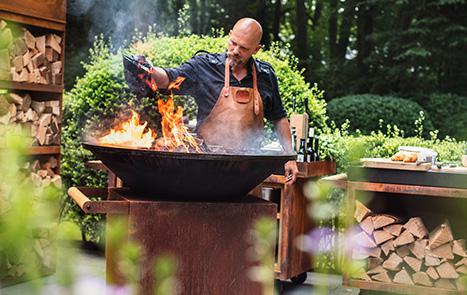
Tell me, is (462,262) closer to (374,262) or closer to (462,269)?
(462,269)

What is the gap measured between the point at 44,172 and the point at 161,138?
2.08m

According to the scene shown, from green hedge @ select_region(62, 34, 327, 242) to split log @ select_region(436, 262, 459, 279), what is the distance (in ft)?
5.55

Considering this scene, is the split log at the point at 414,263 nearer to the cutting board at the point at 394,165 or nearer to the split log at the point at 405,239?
the split log at the point at 405,239

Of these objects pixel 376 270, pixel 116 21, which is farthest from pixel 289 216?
pixel 116 21

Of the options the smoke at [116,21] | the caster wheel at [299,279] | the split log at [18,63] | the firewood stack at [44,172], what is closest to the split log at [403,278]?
the caster wheel at [299,279]

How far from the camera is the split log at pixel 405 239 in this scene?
413 cm

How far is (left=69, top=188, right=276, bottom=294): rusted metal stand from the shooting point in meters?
2.34

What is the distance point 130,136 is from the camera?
2719 mm

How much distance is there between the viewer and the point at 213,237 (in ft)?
8.04

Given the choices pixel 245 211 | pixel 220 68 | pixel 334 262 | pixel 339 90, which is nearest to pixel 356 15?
pixel 339 90

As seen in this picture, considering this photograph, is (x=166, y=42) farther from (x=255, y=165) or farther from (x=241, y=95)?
(x=255, y=165)

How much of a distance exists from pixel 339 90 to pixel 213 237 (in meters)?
10.2

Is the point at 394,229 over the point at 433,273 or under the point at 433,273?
over

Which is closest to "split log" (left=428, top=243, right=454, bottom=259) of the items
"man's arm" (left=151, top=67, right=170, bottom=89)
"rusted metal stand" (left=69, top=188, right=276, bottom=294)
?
"rusted metal stand" (left=69, top=188, right=276, bottom=294)
